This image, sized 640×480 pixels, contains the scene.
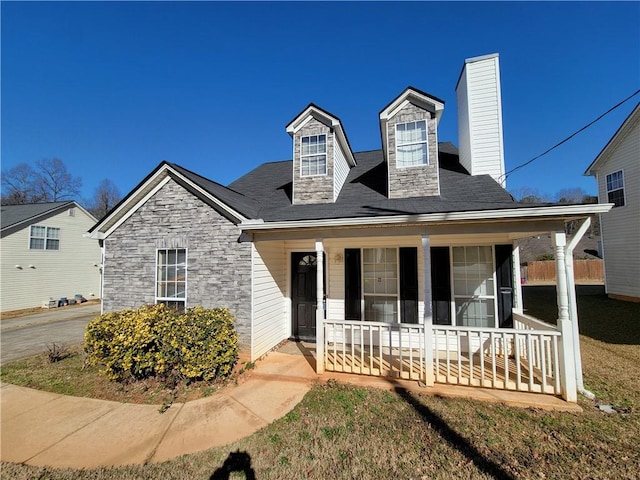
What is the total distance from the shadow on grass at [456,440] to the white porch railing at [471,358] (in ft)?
2.48

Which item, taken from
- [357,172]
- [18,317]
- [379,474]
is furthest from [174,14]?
[18,317]

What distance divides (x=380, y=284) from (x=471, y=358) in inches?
112

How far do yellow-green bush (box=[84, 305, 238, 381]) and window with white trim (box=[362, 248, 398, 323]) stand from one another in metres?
3.34

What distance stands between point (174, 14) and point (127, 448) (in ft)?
35.6

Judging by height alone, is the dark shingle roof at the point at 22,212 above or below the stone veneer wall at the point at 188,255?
above

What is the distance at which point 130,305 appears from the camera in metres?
6.55

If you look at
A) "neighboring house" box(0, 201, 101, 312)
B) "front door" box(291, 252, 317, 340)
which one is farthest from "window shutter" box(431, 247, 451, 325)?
"neighboring house" box(0, 201, 101, 312)

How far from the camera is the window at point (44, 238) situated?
51.4 feet

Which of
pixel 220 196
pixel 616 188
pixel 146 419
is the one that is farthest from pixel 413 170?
pixel 616 188

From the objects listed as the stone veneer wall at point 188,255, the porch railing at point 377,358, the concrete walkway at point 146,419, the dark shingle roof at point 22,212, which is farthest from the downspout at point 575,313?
the dark shingle roof at point 22,212

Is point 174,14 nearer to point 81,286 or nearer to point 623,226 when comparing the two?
point 81,286

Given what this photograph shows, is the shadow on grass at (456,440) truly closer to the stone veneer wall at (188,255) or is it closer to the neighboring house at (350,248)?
the neighboring house at (350,248)

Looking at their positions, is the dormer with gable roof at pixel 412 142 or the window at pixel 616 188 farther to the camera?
the window at pixel 616 188

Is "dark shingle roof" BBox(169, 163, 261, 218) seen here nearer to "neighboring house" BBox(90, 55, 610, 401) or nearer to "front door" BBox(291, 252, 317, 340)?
"neighboring house" BBox(90, 55, 610, 401)
